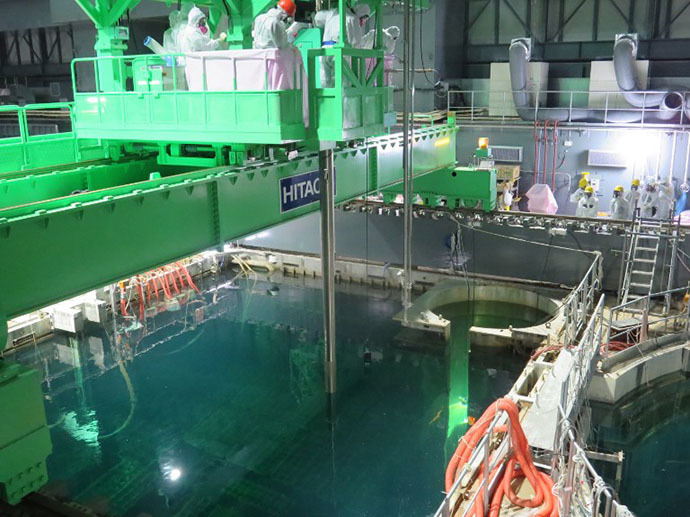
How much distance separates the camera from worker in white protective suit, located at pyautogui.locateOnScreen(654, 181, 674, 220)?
49.2 ft

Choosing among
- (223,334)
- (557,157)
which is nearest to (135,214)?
Answer: (223,334)

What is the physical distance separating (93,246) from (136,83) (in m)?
3.42

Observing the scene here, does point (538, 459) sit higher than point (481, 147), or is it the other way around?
point (481, 147)

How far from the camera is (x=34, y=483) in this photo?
5.25m

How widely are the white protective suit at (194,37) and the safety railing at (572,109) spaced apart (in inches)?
397

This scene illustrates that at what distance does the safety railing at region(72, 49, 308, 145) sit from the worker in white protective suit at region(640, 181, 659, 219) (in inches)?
404

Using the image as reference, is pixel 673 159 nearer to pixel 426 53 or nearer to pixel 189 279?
pixel 426 53

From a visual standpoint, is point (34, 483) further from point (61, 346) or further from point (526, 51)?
point (526, 51)

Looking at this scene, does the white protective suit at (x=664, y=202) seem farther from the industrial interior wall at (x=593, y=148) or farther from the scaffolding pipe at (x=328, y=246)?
the scaffolding pipe at (x=328, y=246)

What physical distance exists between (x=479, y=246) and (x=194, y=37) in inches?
352

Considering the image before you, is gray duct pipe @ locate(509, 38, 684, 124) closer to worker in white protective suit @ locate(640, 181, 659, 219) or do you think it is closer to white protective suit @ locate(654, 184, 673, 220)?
white protective suit @ locate(654, 184, 673, 220)

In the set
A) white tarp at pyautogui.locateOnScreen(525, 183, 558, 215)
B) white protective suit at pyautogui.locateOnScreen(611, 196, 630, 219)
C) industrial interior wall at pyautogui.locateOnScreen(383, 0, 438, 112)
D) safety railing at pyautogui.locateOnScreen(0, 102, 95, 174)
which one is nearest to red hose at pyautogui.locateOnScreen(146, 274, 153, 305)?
safety railing at pyautogui.locateOnScreen(0, 102, 95, 174)

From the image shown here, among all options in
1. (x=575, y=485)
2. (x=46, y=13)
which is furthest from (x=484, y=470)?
(x=46, y=13)

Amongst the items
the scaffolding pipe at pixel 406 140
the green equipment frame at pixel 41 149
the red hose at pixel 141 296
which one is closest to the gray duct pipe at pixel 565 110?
the scaffolding pipe at pixel 406 140
